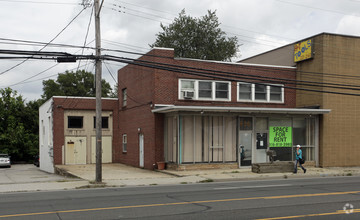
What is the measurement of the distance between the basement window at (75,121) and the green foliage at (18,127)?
841 inches

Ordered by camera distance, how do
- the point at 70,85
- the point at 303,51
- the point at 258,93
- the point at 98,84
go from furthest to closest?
the point at 70,85
the point at 258,93
the point at 303,51
the point at 98,84

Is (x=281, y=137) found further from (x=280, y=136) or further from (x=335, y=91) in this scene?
(x=335, y=91)

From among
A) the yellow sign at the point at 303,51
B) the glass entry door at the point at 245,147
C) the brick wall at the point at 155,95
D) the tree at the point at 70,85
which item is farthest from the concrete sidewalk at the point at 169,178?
the tree at the point at 70,85

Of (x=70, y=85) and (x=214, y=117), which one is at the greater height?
(x=70, y=85)

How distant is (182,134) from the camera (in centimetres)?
2327

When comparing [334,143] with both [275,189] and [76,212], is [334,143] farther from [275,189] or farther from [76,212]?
[76,212]

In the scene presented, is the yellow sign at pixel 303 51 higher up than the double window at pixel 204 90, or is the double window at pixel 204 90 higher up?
the yellow sign at pixel 303 51

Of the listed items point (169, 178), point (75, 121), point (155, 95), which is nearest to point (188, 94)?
point (155, 95)

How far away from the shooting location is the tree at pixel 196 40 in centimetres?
5009

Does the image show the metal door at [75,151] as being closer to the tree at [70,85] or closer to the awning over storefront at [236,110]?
the awning over storefront at [236,110]

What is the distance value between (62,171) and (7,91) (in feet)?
96.1

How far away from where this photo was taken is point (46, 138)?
112ft

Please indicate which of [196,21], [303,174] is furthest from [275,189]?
[196,21]

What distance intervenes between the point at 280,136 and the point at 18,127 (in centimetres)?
3630
